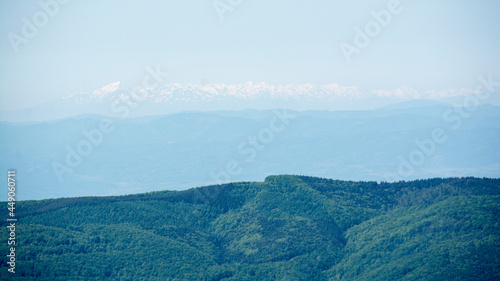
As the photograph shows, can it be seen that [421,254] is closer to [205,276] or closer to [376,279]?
[376,279]

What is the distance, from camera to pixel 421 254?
94.8 metres

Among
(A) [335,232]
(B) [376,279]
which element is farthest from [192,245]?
(B) [376,279]

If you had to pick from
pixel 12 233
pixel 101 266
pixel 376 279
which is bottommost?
pixel 376 279

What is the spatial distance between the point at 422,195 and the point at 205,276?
48658 millimetres

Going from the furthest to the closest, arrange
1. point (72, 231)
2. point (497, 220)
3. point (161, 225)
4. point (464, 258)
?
point (161, 225)
point (72, 231)
point (497, 220)
point (464, 258)

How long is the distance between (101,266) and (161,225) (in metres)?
19.1

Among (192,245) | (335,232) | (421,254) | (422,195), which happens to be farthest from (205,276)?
(422,195)

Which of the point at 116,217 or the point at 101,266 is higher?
the point at 116,217

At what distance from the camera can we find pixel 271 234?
114125 mm

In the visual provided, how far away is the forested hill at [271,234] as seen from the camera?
95.1 m

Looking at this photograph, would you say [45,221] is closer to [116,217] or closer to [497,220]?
[116,217]

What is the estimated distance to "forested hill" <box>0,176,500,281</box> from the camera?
95.1 metres

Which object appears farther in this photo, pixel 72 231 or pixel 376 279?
pixel 72 231

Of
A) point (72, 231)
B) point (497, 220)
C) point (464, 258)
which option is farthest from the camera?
point (72, 231)
